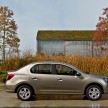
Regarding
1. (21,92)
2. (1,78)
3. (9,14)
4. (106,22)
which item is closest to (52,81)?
(21,92)

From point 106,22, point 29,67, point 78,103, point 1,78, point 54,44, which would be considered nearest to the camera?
point 78,103

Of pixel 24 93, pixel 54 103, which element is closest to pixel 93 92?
pixel 54 103

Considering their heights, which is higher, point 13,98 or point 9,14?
point 9,14

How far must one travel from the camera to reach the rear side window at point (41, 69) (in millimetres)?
13633

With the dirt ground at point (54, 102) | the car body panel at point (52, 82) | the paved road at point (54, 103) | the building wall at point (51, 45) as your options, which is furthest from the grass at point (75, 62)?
the building wall at point (51, 45)

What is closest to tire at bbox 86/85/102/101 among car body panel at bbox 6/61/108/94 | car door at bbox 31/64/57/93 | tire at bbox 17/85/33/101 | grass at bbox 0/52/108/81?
car body panel at bbox 6/61/108/94

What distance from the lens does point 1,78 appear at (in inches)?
866

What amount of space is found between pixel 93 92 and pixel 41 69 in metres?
2.35

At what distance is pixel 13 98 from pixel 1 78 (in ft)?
25.9

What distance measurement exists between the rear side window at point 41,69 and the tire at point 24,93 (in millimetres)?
748

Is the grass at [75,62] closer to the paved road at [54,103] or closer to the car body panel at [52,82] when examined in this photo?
the paved road at [54,103]

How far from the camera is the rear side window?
13633mm

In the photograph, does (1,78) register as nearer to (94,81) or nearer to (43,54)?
(43,54)

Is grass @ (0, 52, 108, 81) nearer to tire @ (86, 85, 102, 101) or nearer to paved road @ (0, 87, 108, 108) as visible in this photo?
paved road @ (0, 87, 108, 108)
